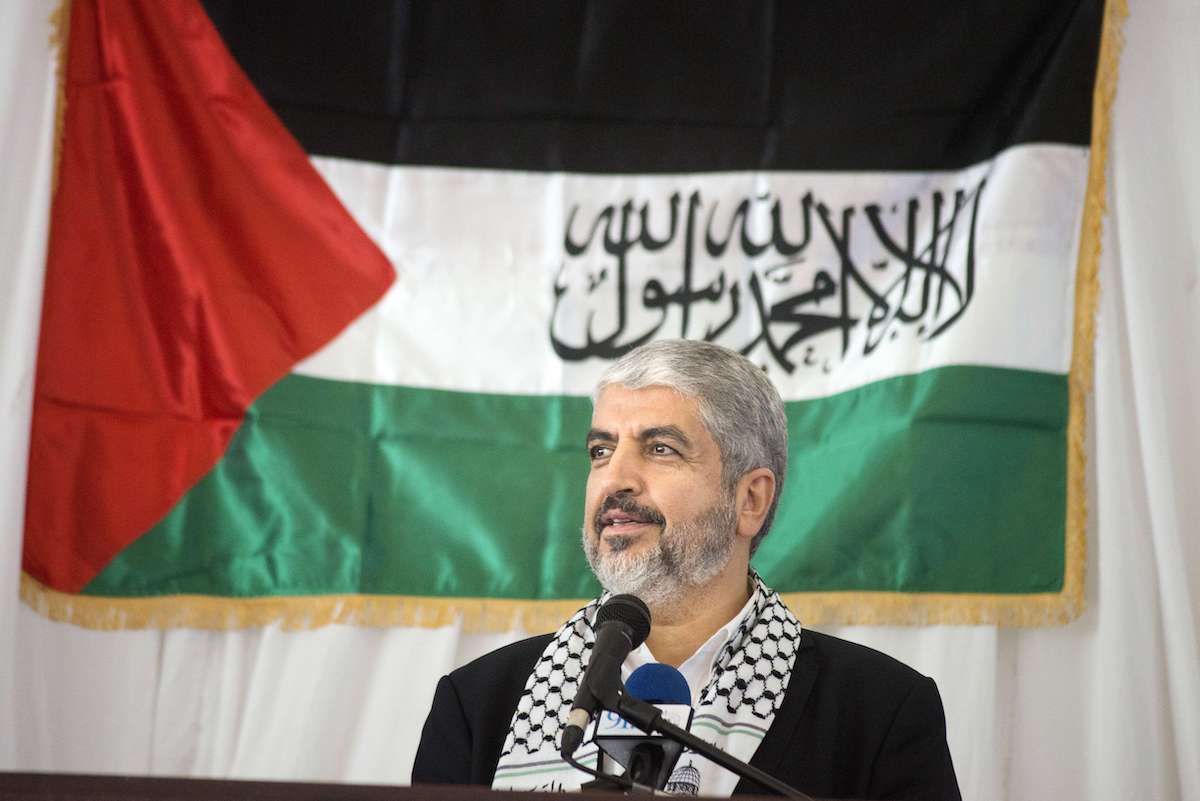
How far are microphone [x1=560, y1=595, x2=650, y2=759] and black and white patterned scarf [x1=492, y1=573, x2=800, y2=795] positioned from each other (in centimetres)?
33

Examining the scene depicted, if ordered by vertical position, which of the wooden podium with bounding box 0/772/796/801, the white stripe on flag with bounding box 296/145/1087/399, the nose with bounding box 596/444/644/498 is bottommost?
the wooden podium with bounding box 0/772/796/801

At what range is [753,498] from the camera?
2137mm

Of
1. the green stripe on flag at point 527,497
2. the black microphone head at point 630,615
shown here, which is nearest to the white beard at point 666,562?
the black microphone head at point 630,615

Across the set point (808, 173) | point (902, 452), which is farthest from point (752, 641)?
point (808, 173)

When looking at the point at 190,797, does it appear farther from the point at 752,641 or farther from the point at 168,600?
the point at 168,600

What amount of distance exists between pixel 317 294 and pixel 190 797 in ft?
7.15

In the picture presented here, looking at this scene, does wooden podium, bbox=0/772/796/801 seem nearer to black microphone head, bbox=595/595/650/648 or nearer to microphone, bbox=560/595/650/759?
microphone, bbox=560/595/650/759

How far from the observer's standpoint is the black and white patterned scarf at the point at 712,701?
1890mm

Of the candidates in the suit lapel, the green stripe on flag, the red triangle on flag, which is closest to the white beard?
the suit lapel

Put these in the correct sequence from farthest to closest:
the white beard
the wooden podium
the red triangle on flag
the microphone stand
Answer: the red triangle on flag < the white beard < the microphone stand < the wooden podium

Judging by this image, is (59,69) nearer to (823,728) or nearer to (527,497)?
(527,497)

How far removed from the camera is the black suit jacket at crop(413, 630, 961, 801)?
1.87 metres

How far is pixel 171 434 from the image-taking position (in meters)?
2.99

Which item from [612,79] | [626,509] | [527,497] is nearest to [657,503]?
[626,509]
